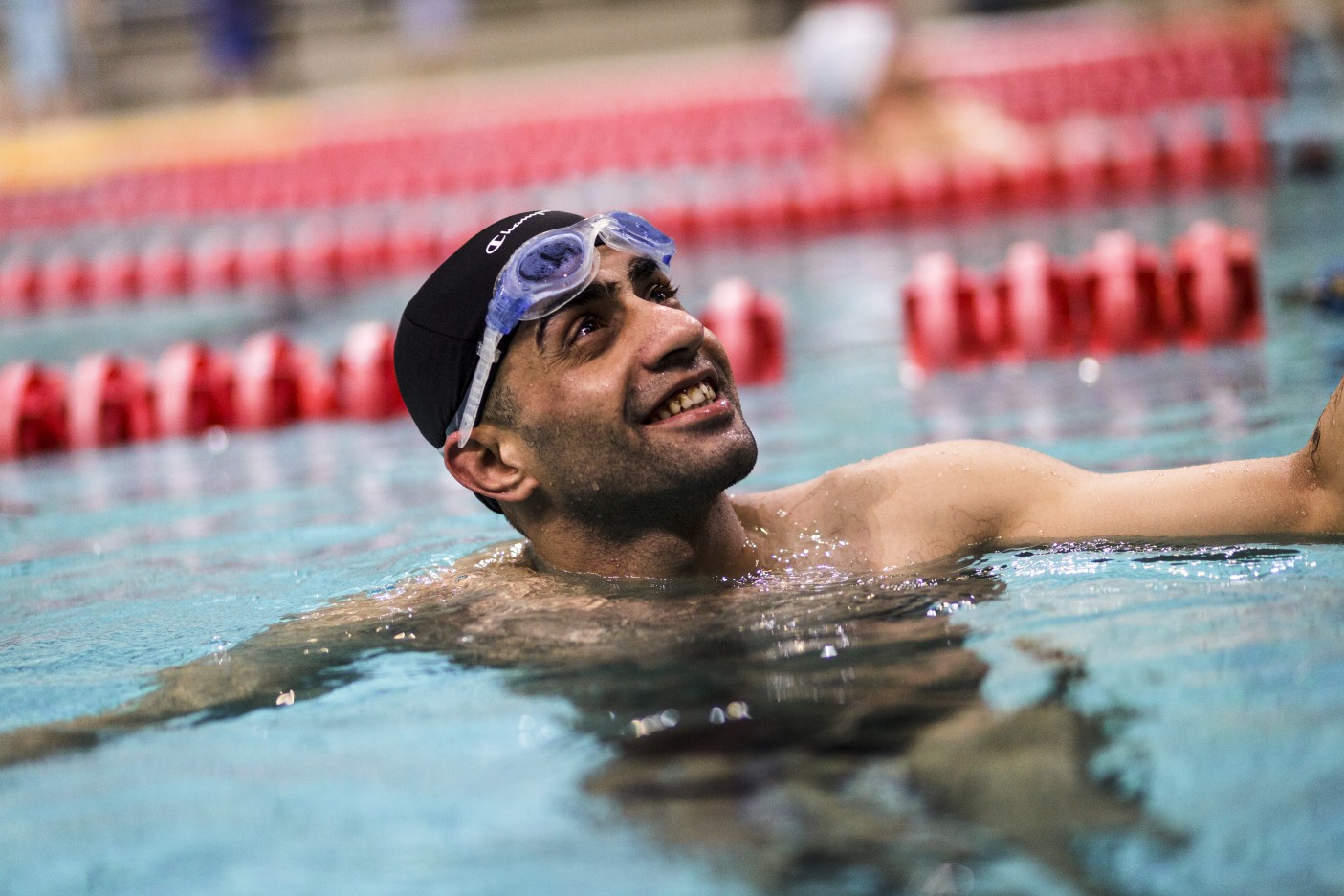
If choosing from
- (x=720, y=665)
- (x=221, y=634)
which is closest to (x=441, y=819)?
(x=720, y=665)

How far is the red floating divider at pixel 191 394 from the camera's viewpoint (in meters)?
6.48

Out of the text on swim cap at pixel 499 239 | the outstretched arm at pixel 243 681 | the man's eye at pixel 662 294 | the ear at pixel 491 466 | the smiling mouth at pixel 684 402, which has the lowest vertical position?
the outstretched arm at pixel 243 681

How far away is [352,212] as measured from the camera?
1281 cm

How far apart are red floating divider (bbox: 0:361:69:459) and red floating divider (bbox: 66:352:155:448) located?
71 mm

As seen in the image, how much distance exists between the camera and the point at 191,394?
652 centimetres

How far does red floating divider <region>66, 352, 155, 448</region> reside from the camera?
6402mm

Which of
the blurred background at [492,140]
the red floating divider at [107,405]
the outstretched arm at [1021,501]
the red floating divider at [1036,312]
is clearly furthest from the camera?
the blurred background at [492,140]

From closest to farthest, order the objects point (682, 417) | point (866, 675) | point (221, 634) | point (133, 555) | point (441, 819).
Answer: point (441, 819)
point (866, 675)
point (682, 417)
point (221, 634)
point (133, 555)

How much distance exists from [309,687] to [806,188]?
28.2 ft

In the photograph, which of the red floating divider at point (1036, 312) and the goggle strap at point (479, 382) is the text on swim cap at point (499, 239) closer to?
the goggle strap at point (479, 382)

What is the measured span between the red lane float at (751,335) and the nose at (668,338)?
11.3 ft

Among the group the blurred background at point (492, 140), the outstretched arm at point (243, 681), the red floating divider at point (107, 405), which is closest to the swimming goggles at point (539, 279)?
the outstretched arm at point (243, 681)

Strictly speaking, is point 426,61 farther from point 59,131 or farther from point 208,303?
point 208,303

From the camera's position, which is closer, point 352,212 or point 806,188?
point 806,188
